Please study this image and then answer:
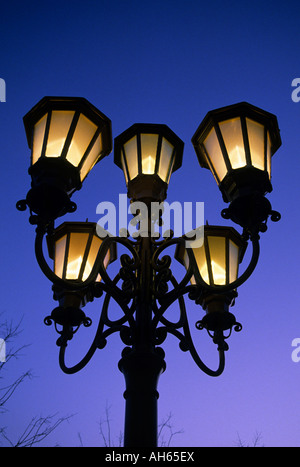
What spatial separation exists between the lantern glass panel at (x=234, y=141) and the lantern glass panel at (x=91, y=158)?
0.83 metres

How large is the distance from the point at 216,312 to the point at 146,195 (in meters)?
1.02

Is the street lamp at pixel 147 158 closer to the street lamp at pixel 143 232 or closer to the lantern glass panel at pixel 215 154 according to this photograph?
the street lamp at pixel 143 232

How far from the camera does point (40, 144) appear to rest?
283 centimetres

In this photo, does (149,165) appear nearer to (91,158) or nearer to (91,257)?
(91,158)

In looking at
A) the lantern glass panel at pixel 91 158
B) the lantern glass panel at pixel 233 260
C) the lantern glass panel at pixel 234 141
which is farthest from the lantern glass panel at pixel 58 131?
the lantern glass panel at pixel 233 260

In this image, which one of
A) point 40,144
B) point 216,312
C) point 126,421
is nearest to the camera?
point 126,421

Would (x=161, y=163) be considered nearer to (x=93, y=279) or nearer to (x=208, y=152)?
(x=208, y=152)

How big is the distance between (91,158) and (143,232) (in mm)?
610

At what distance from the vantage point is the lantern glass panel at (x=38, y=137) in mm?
Answer: 2811

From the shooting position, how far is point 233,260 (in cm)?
344

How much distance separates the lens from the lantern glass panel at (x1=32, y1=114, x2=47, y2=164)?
2.81 meters

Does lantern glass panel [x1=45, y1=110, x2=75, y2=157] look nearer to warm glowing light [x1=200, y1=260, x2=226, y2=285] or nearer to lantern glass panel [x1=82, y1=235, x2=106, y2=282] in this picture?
lantern glass panel [x1=82, y1=235, x2=106, y2=282]

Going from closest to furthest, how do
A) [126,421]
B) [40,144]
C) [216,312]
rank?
[126,421]
[40,144]
[216,312]
